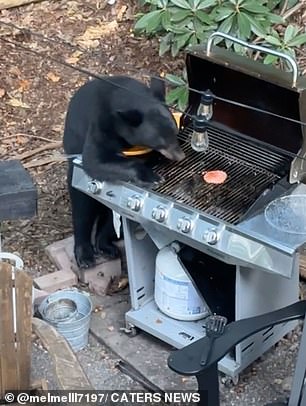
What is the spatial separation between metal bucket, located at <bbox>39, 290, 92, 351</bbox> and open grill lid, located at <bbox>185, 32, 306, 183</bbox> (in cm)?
102

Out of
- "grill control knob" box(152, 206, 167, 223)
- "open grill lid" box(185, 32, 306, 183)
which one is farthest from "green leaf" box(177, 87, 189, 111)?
"grill control knob" box(152, 206, 167, 223)

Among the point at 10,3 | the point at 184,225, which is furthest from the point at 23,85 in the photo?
the point at 184,225

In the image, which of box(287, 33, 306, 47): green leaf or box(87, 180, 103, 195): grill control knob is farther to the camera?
box(287, 33, 306, 47): green leaf

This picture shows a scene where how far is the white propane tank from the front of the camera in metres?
4.10

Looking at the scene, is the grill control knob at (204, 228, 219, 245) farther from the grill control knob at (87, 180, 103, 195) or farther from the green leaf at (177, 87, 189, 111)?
the green leaf at (177, 87, 189, 111)

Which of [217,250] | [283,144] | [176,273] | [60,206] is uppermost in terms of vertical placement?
[283,144]

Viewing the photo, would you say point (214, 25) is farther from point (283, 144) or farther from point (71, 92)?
point (283, 144)

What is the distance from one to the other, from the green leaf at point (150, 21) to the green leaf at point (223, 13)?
0.40 meters

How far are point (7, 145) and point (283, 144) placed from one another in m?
2.54

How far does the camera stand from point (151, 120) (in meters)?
4.10

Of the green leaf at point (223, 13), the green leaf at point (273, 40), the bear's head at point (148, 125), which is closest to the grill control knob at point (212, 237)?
the bear's head at point (148, 125)

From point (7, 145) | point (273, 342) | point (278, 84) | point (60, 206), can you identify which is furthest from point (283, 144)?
point (7, 145)

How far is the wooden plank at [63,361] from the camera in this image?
9.92 ft

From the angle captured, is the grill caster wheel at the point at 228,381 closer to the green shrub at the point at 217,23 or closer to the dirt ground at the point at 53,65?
the dirt ground at the point at 53,65
